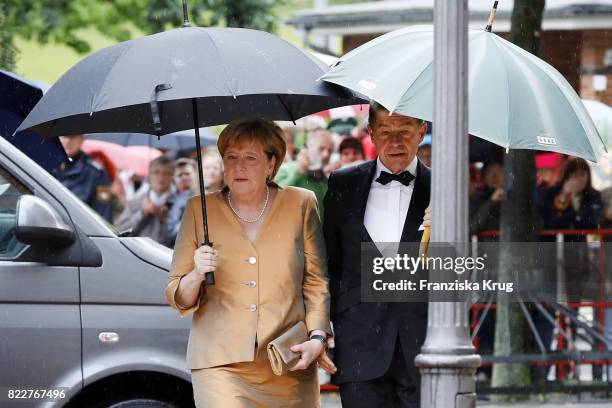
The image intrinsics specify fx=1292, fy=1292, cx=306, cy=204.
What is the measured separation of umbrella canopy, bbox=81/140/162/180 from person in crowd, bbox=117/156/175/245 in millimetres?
1419

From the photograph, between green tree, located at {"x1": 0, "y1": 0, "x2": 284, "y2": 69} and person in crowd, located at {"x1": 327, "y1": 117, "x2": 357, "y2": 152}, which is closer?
person in crowd, located at {"x1": 327, "y1": 117, "x2": 357, "y2": 152}

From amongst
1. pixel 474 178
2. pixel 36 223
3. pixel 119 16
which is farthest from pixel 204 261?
pixel 119 16

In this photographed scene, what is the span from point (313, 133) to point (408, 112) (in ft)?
25.2

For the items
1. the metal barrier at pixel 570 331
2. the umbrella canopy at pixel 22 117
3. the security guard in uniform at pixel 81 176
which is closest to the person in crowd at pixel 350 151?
the metal barrier at pixel 570 331

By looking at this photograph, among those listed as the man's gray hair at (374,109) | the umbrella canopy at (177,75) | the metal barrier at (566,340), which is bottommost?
the metal barrier at (566,340)

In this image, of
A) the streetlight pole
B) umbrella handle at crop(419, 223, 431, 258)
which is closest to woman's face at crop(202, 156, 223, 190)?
umbrella handle at crop(419, 223, 431, 258)

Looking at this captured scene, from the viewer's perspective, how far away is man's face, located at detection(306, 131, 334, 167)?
12.3 meters

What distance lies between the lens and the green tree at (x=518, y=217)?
11297mm

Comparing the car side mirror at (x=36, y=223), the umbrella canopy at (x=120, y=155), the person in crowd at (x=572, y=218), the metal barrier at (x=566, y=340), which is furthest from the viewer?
the umbrella canopy at (x=120, y=155)

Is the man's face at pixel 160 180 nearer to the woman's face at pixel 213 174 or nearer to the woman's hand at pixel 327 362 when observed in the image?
the woman's face at pixel 213 174

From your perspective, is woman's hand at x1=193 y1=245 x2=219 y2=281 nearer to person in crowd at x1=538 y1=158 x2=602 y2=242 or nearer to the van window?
the van window

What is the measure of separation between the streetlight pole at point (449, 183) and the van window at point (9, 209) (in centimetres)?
244

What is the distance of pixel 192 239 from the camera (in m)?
5.62

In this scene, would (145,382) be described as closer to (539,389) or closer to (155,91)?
(155,91)
